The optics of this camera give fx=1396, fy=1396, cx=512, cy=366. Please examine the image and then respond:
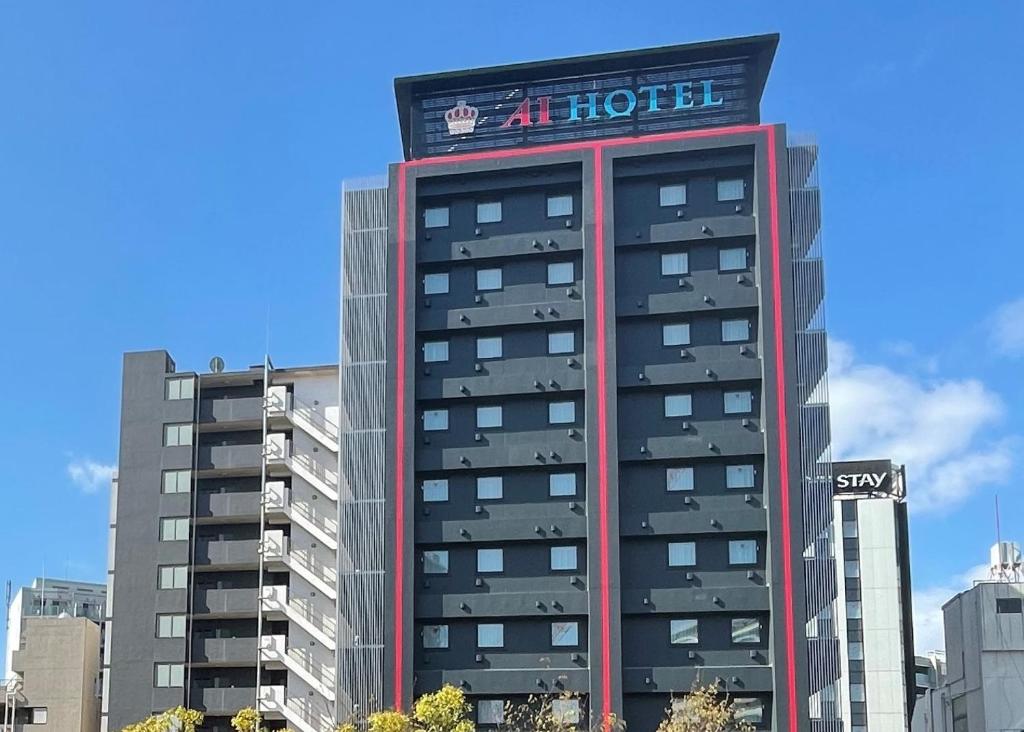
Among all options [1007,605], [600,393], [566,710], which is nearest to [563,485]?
[600,393]

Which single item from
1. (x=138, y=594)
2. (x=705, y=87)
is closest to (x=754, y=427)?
(x=705, y=87)

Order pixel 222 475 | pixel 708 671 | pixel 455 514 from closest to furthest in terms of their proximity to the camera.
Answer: pixel 708 671 → pixel 455 514 → pixel 222 475

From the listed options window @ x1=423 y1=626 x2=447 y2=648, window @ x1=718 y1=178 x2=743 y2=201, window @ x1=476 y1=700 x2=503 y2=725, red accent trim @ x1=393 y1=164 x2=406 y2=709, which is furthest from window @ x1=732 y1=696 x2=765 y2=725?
window @ x1=718 y1=178 x2=743 y2=201

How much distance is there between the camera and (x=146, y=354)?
79188 mm

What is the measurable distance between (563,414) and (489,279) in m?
8.65

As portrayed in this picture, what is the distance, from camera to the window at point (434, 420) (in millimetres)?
74438

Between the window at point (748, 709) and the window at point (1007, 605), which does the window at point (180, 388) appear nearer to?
the window at point (748, 709)

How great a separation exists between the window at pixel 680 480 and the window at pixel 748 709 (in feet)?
35.5

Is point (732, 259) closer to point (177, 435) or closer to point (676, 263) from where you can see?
point (676, 263)

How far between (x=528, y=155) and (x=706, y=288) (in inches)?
475

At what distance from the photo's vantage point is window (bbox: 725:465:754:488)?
70750mm

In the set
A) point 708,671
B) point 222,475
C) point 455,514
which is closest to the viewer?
point 708,671

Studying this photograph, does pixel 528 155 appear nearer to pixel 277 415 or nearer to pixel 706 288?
pixel 706 288

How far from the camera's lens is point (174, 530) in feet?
251
